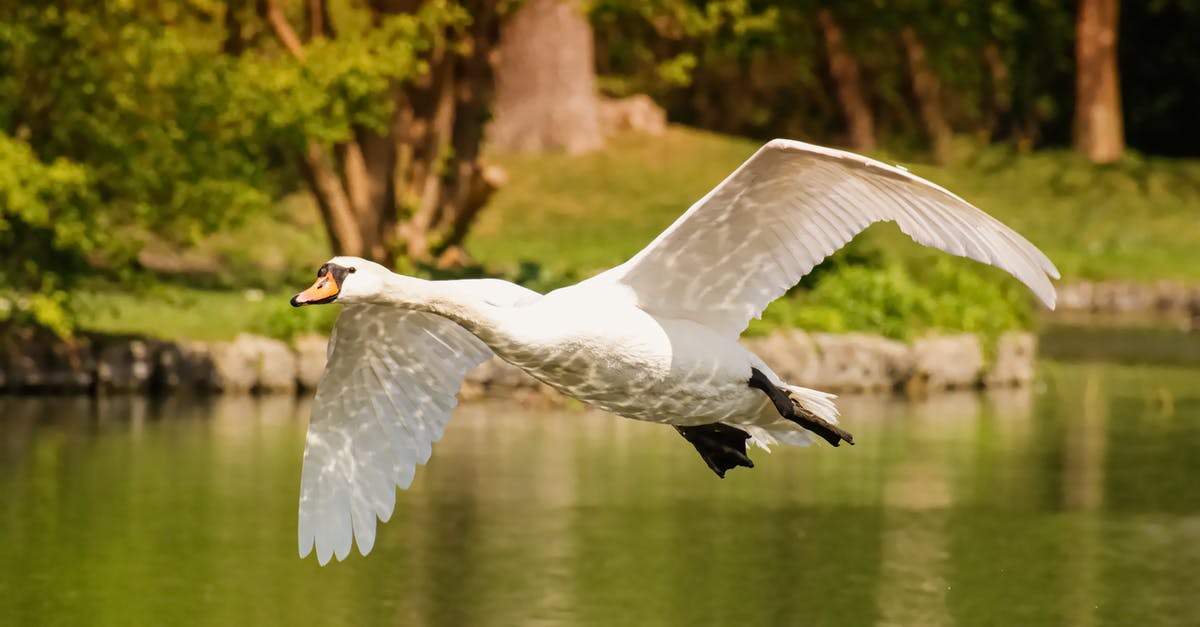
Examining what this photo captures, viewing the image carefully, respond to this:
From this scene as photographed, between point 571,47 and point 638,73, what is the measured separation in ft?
34.6

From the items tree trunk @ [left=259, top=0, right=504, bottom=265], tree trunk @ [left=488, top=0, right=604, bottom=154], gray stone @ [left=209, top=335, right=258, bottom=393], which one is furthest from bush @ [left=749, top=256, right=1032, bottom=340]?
tree trunk @ [left=488, top=0, right=604, bottom=154]

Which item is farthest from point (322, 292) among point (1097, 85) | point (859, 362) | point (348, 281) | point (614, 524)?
point (1097, 85)

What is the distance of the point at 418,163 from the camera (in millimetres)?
26594

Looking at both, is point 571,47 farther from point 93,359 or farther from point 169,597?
point 169,597

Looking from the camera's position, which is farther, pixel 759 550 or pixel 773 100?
pixel 773 100

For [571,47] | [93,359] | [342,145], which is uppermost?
[571,47]

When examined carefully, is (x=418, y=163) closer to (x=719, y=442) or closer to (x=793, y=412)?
(x=719, y=442)

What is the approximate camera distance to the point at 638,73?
1906 inches

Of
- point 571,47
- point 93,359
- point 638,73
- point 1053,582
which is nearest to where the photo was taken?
point 1053,582

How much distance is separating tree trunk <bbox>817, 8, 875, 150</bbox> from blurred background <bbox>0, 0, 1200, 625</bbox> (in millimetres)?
5134

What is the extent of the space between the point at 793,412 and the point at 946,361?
1443cm

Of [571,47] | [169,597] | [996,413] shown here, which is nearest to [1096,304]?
[571,47]

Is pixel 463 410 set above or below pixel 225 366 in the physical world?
below

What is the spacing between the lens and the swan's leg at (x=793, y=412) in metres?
8.55
